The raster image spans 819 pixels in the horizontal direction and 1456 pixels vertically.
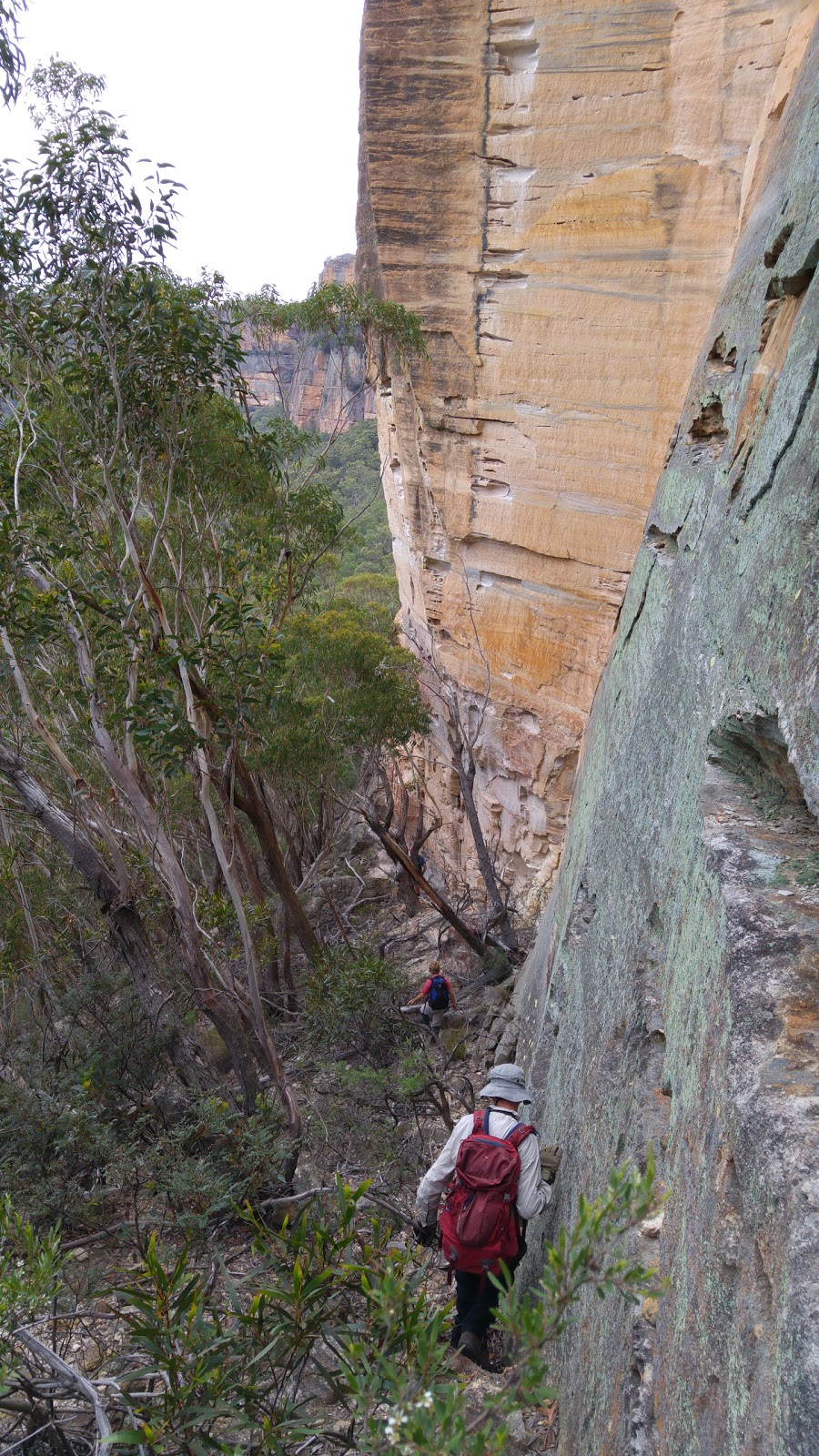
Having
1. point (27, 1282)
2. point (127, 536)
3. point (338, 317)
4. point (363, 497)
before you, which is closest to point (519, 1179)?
point (27, 1282)

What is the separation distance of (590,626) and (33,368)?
6905 mm

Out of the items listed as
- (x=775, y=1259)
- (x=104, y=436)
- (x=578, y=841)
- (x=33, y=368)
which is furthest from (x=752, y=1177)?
(x=33, y=368)

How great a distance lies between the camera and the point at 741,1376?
1.88 m

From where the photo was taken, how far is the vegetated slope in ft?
6.38

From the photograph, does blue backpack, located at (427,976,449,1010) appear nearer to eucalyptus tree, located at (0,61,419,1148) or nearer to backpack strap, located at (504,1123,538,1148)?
eucalyptus tree, located at (0,61,419,1148)

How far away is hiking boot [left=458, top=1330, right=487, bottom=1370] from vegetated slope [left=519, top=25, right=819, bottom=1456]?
47 cm

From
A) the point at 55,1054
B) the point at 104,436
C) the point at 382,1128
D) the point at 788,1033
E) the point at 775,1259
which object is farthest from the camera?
the point at 55,1054

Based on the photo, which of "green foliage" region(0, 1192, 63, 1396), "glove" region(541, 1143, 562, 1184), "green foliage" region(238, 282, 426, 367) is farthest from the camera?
"green foliage" region(238, 282, 426, 367)

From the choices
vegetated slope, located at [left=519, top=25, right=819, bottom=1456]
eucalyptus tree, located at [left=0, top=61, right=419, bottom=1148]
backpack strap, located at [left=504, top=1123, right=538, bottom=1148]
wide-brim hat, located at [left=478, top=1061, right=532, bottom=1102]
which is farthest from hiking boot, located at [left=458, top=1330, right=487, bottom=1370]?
eucalyptus tree, located at [left=0, top=61, right=419, bottom=1148]

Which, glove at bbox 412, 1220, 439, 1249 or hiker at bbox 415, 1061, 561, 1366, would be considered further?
glove at bbox 412, 1220, 439, 1249

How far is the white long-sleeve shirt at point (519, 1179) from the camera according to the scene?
3.45m

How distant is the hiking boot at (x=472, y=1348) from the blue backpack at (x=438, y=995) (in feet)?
17.1

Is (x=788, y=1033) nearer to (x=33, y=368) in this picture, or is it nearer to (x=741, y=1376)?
(x=741, y=1376)

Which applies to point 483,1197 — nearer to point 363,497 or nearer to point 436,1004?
point 436,1004
